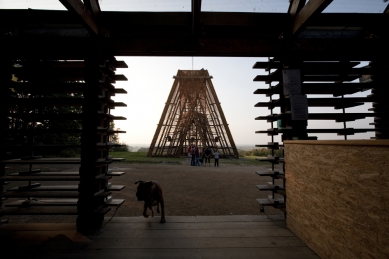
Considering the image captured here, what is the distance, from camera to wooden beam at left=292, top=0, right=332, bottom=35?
7.86 feet

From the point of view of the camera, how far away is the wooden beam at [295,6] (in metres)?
2.94

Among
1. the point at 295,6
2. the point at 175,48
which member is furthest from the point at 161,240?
the point at 295,6

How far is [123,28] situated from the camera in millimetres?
→ 3451

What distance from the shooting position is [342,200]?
1846mm

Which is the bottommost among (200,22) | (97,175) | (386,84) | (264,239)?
(264,239)

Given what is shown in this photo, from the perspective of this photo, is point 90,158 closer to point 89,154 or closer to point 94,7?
point 89,154

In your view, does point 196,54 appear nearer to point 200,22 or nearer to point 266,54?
point 200,22

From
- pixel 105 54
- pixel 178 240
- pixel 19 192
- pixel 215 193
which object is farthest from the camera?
pixel 215 193

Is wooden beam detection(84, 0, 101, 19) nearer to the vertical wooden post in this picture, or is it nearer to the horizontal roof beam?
the horizontal roof beam

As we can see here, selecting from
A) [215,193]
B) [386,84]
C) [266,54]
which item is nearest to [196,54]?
[266,54]

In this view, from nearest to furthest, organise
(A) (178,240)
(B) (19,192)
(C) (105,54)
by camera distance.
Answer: (A) (178,240)
(B) (19,192)
(C) (105,54)

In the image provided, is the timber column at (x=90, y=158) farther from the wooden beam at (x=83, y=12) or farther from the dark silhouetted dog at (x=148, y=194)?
the dark silhouetted dog at (x=148, y=194)

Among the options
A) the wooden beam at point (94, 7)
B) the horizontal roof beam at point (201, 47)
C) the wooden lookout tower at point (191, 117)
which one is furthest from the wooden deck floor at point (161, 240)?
the wooden lookout tower at point (191, 117)

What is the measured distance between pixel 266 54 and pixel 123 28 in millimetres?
2884
